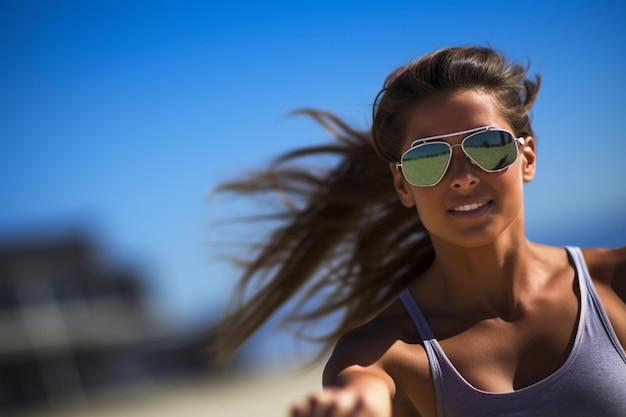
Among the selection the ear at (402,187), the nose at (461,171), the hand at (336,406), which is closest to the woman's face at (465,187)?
the nose at (461,171)

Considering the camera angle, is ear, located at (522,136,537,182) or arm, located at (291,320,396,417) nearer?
arm, located at (291,320,396,417)

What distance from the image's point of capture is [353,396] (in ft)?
8.49

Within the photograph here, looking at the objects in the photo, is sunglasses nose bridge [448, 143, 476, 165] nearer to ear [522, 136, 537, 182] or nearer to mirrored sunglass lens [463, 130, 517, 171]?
mirrored sunglass lens [463, 130, 517, 171]

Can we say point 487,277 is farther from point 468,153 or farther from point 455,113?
point 455,113

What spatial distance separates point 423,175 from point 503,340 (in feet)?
2.09

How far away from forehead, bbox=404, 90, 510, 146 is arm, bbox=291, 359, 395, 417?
0.87 m

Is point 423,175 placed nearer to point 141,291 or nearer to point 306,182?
point 306,182

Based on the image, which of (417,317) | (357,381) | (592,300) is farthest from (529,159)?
(357,381)

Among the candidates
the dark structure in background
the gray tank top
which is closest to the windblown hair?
the gray tank top

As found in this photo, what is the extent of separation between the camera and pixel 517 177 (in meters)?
3.28

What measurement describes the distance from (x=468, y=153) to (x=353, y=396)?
3.31ft

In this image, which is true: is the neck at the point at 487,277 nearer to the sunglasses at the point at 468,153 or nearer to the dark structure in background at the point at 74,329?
the sunglasses at the point at 468,153

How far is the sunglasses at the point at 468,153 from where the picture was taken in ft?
10.4

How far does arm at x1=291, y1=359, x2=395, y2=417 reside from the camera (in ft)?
7.87
